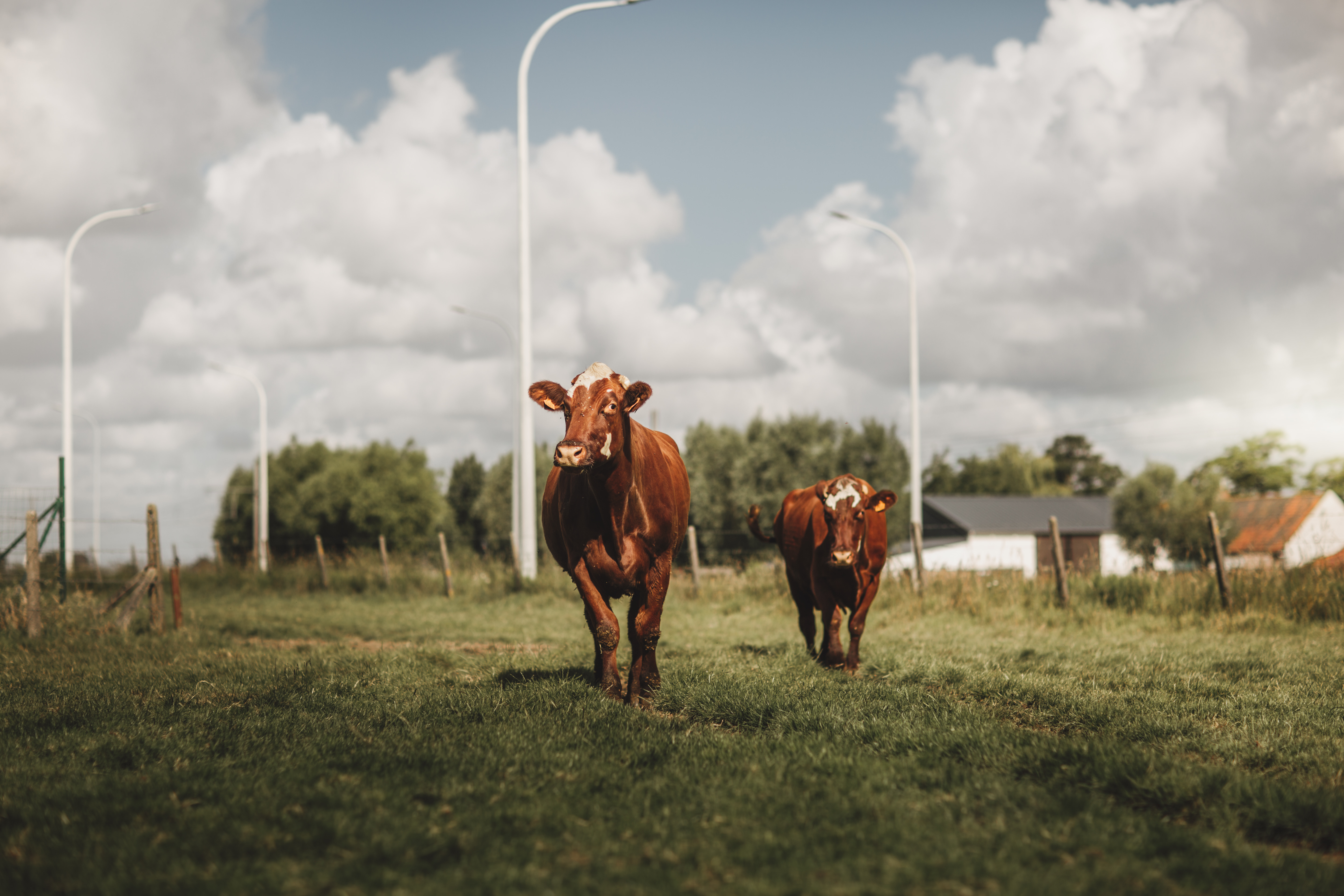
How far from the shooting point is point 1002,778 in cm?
532

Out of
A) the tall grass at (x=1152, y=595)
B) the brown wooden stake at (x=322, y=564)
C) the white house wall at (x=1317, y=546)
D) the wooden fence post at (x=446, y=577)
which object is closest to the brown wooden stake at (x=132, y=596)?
the wooden fence post at (x=446, y=577)

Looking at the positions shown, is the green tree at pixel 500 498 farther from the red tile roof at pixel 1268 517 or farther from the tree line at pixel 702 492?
the red tile roof at pixel 1268 517

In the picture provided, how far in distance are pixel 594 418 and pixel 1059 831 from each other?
3.88m

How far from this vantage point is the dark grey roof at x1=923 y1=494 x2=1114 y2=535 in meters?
67.6

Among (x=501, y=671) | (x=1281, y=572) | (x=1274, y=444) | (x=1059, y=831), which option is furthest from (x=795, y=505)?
(x=1274, y=444)

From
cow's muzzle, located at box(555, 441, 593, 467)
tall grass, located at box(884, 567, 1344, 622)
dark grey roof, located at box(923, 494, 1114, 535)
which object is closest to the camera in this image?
cow's muzzle, located at box(555, 441, 593, 467)

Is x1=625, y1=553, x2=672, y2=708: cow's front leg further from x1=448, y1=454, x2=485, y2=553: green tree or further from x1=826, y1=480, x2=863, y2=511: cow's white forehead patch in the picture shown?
x1=448, y1=454, x2=485, y2=553: green tree

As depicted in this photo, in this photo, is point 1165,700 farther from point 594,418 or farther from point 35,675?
point 35,675

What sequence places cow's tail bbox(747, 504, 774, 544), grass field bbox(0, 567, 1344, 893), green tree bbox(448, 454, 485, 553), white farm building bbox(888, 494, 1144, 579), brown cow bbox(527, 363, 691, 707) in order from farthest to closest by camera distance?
1. green tree bbox(448, 454, 485, 553)
2. white farm building bbox(888, 494, 1144, 579)
3. cow's tail bbox(747, 504, 774, 544)
4. brown cow bbox(527, 363, 691, 707)
5. grass field bbox(0, 567, 1344, 893)

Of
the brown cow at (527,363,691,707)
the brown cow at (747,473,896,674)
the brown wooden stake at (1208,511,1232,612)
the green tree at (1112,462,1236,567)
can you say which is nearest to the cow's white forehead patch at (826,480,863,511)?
the brown cow at (747,473,896,674)

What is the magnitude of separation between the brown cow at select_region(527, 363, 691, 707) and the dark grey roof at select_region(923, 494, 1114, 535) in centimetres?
6008

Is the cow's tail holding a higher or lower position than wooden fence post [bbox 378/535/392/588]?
higher

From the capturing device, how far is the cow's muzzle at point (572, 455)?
650 centimetres

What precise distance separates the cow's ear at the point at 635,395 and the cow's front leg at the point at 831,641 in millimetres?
3446
